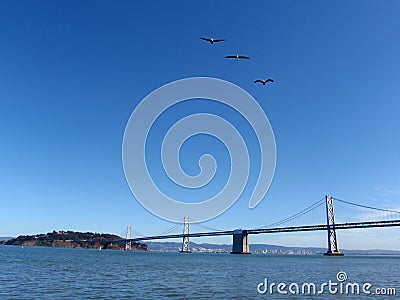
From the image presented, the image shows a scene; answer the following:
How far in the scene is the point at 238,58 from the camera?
21500mm

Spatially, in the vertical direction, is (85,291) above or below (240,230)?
below

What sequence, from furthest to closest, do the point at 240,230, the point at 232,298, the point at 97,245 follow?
the point at 97,245 → the point at 240,230 → the point at 232,298

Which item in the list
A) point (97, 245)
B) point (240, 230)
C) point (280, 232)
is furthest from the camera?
point (97, 245)

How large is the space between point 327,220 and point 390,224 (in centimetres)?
2200

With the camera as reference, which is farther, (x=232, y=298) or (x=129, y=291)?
(x=129, y=291)

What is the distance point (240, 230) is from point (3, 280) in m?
89.2

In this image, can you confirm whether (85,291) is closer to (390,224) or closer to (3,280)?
(3,280)

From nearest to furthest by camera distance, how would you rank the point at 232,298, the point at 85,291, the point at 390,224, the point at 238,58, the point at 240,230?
the point at 232,298
the point at 85,291
the point at 238,58
the point at 390,224
the point at 240,230

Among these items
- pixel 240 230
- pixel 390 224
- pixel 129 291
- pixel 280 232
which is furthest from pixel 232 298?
pixel 240 230

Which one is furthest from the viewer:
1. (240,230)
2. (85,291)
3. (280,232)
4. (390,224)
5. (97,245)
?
(97,245)

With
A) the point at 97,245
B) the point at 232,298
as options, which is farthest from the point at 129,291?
the point at 97,245

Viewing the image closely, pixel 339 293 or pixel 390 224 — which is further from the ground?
pixel 390 224

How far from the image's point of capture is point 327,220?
326 ft

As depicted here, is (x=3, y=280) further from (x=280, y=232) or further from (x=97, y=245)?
(x=97, y=245)
